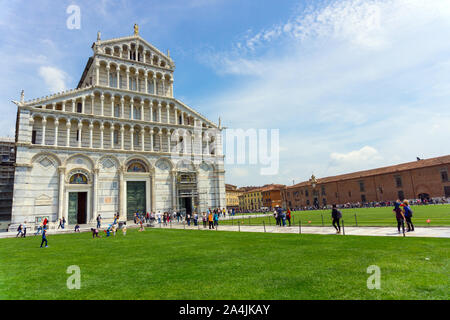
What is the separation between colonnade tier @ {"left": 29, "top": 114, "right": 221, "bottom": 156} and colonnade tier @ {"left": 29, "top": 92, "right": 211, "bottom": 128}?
1218mm

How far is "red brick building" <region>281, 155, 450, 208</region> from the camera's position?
51.7m

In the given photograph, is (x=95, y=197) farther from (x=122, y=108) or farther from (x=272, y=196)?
(x=272, y=196)

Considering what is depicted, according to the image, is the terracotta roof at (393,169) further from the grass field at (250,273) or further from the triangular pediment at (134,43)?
the grass field at (250,273)

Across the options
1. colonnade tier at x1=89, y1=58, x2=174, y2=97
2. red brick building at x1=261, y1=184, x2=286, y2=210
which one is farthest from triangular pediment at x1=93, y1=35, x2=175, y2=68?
red brick building at x1=261, y1=184, x2=286, y2=210

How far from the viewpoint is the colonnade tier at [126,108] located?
31.9 meters

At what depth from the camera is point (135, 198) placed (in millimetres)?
34281

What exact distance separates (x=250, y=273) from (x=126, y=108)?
33.8m

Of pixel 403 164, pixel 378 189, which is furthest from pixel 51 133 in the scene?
pixel 403 164

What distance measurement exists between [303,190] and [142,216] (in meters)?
60.1

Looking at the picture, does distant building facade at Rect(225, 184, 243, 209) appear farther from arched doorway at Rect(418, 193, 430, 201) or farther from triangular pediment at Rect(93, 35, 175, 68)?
triangular pediment at Rect(93, 35, 175, 68)

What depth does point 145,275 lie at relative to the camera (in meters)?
7.04

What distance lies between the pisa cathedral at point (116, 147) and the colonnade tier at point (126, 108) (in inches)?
5.1

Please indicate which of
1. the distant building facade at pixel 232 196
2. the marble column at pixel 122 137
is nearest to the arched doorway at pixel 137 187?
the marble column at pixel 122 137
